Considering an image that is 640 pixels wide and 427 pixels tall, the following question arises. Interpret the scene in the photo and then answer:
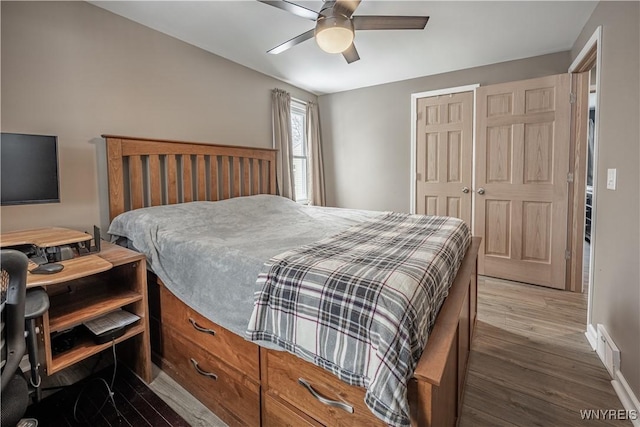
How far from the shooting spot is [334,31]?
5.87ft

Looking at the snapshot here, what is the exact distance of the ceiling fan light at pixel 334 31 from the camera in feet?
5.80

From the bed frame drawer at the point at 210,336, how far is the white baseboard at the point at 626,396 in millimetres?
1852

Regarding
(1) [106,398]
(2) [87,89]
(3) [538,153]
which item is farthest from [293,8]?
(3) [538,153]

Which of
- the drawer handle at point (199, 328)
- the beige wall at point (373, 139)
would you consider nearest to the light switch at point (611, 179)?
the beige wall at point (373, 139)

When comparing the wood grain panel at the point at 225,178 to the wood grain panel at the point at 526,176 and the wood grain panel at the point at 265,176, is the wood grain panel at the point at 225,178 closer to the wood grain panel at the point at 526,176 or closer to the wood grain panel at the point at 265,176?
the wood grain panel at the point at 265,176

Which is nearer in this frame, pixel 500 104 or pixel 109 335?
pixel 109 335

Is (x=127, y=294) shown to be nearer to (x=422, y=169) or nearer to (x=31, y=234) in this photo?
(x=31, y=234)

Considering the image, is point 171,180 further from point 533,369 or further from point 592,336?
point 592,336

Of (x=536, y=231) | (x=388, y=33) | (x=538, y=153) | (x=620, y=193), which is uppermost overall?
(x=388, y=33)

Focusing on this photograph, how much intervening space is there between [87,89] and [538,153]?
4088mm

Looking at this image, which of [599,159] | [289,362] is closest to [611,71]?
[599,159]

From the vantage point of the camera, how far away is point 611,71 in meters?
1.91

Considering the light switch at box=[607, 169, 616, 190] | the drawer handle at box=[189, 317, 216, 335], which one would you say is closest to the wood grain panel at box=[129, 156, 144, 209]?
the drawer handle at box=[189, 317, 216, 335]

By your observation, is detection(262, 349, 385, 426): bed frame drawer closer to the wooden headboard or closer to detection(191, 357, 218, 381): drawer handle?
detection(191, 357, 218, 381): drawer handle
